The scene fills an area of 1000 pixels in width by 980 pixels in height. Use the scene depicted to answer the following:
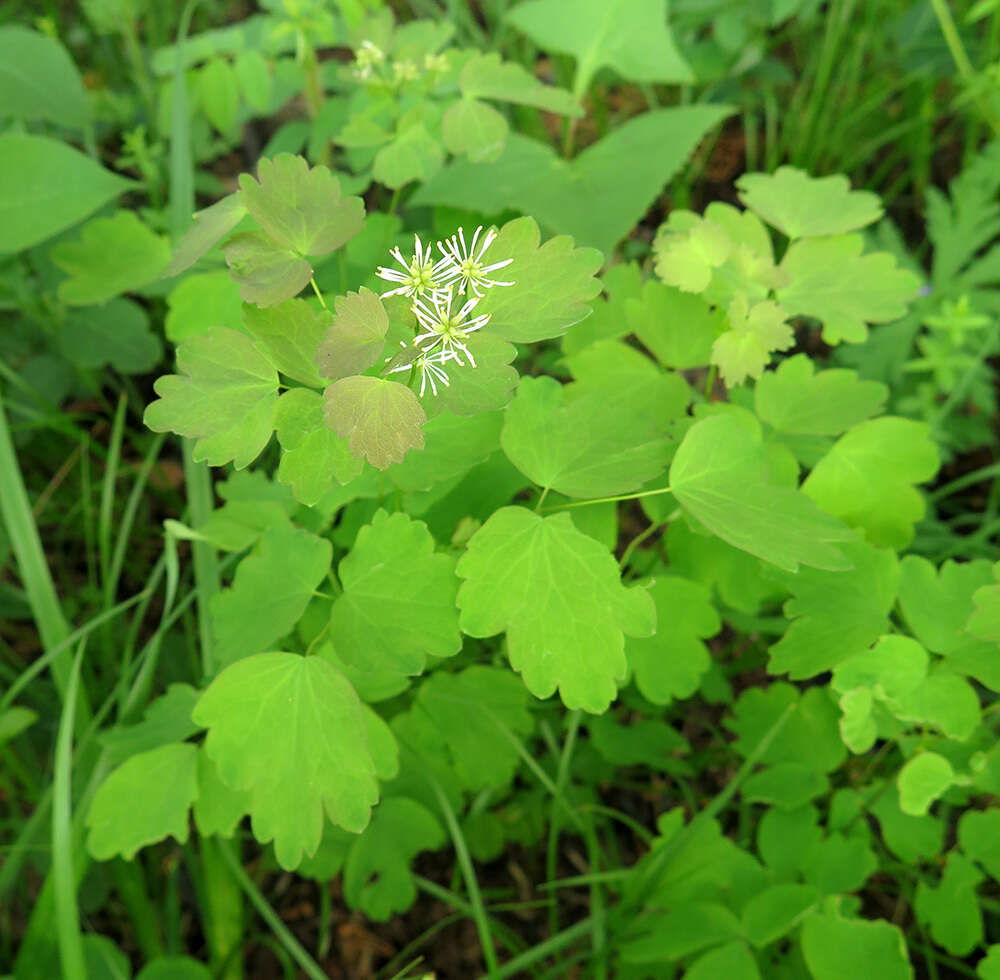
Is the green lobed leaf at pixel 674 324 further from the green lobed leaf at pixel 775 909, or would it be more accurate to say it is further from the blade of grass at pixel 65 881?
the blade of grass at pixel 65 881

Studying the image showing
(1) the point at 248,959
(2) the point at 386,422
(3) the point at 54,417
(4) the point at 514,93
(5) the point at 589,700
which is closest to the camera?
(2) the point at 386,422

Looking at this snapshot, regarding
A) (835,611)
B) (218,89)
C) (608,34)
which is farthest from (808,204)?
(218,89)

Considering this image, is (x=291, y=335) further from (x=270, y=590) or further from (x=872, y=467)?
(x=872, y=467)

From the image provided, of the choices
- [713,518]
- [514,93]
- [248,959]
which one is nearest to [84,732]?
[248,959]

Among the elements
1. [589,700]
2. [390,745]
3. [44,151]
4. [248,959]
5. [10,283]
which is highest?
[44,151]

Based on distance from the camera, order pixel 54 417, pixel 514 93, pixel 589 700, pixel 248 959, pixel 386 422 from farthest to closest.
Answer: pixel 54 417, pixel 248 959, pixel 514 93, pixel 589 700, pixel 386 422

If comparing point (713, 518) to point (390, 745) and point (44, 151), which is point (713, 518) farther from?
point (44, 151)

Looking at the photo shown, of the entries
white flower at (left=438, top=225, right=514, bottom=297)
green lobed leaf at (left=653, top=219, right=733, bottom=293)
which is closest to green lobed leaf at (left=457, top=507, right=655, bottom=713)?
white flower at (left=438, top=225, right=514, bottom=297)
